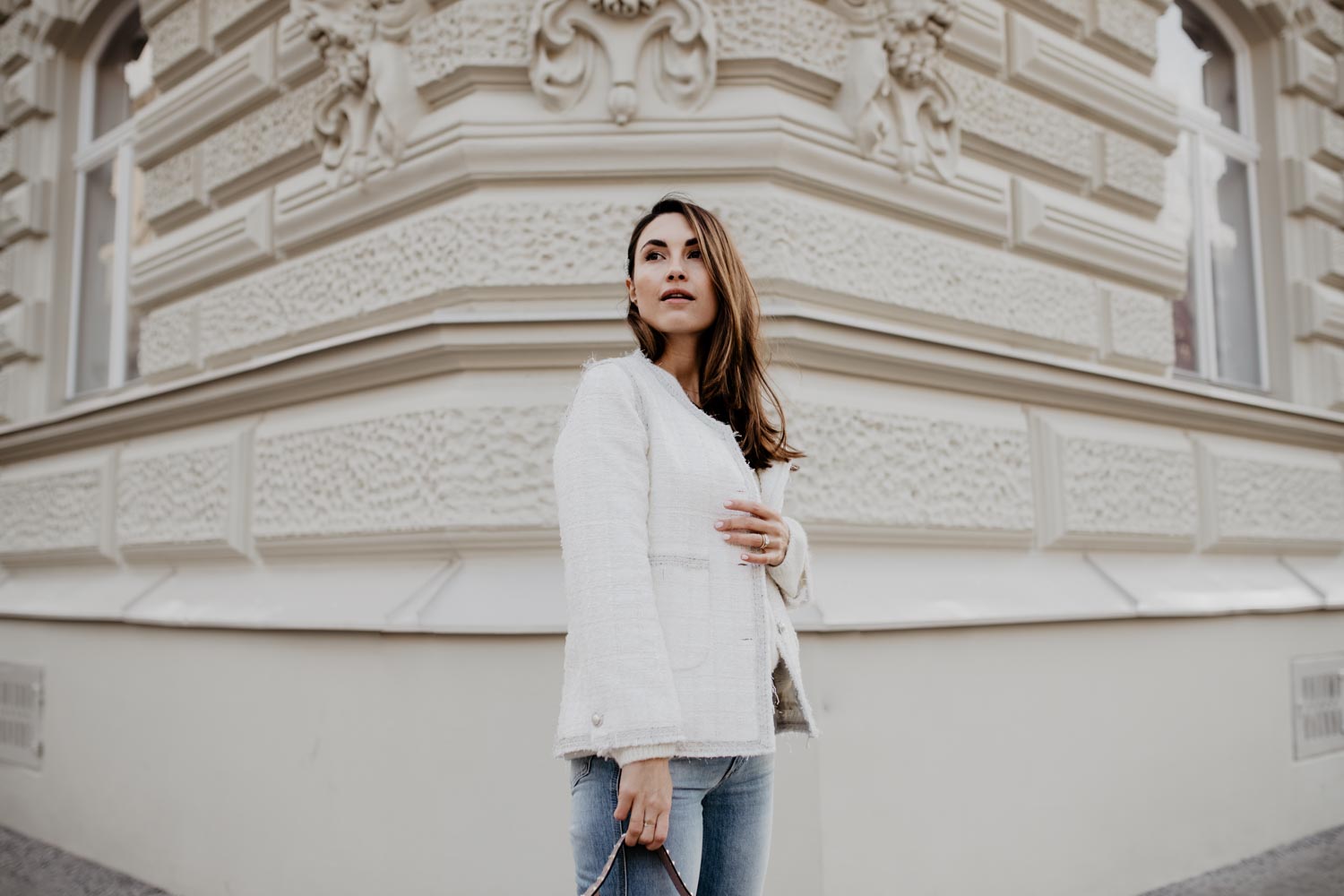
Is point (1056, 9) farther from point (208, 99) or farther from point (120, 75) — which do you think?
point (120, 75)

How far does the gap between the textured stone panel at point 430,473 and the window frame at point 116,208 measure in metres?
2.47

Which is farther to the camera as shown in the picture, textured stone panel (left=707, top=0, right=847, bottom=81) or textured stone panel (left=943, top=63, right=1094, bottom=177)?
textured stone panel (left=943, top=63, right=1094, bottom=177)

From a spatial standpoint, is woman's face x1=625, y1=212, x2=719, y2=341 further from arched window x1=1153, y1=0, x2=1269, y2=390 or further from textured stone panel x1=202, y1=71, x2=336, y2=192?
arched window x1=1153, y1=0, x2=1269, y2=390

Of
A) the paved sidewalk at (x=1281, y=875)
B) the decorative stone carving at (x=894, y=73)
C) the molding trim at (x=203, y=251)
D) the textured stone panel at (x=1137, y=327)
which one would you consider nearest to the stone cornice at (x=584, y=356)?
the textured stone panel at (x=1137, y=327)

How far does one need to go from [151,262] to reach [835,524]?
3.08 meters

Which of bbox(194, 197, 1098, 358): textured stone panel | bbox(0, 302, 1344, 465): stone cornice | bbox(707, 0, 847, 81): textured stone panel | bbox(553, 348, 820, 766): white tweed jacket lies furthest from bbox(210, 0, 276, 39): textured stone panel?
bbox(553, 348, 820, 766): white tweed jacket

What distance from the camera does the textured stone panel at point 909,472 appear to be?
9.68 feet

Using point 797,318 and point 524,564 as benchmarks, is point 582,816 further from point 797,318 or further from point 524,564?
point 797,318

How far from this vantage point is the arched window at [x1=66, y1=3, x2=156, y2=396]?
5.45 meters

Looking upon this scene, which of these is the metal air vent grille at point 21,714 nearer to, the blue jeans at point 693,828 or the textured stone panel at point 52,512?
the textured stone panel at point 52,512

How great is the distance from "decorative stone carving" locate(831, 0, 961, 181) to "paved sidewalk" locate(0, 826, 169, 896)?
11.3ft

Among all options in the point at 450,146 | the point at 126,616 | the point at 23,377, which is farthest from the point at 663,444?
the point at 23,377

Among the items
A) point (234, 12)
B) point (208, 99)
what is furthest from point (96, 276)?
point (234, 12)

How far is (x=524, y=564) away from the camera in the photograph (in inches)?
116
